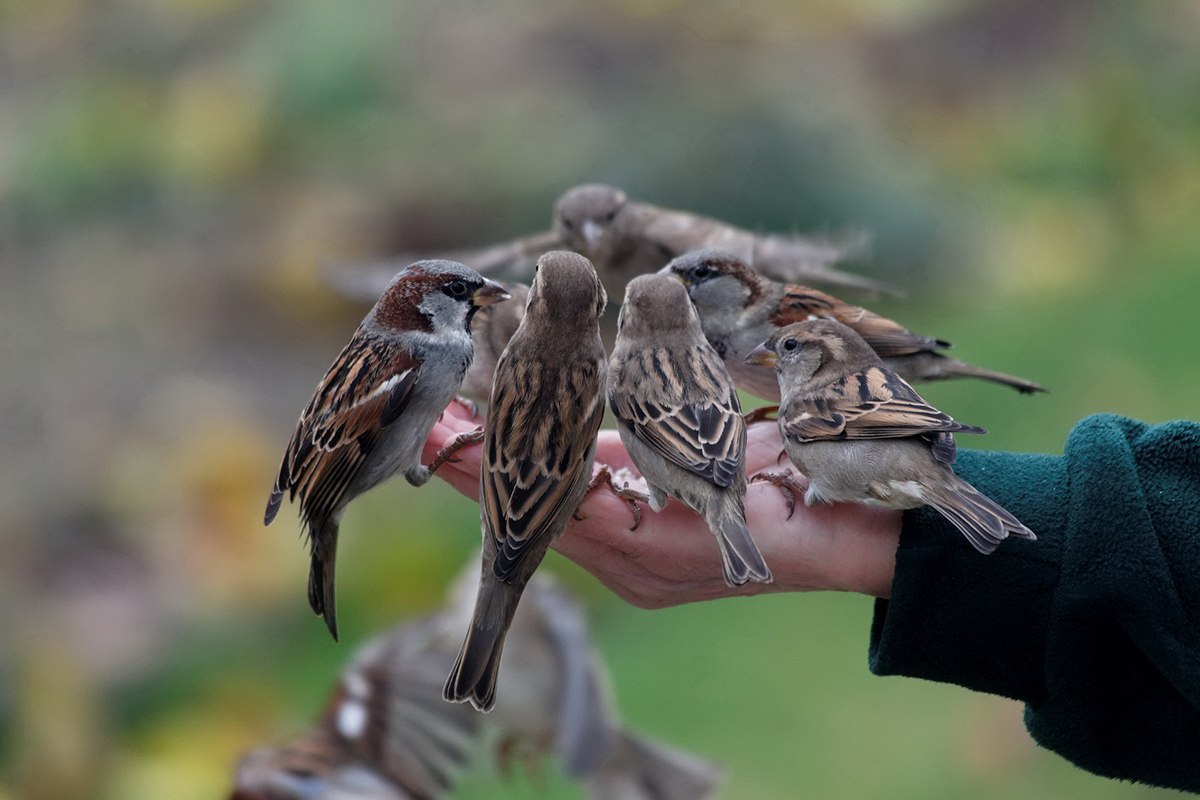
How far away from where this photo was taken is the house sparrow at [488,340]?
9.91 ft

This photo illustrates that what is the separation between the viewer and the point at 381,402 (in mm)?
2537

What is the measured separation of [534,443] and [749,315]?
2.73 feet

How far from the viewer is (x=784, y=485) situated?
8.65 ft

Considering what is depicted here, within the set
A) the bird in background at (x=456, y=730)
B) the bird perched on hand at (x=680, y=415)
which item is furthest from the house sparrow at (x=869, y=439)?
the bird in background at (x=456, y=730)

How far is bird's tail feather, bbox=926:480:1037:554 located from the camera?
220 cm

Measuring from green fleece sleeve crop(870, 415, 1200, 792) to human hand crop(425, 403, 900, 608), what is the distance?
3.9 inches

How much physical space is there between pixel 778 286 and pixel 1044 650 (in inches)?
43.8

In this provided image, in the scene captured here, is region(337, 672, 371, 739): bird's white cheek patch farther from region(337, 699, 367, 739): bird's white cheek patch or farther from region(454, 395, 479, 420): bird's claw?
region(454, 395, 479, 420): bird's claw

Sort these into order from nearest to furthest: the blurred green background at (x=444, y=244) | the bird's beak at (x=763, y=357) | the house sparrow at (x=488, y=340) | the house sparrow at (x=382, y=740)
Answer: the bird's beak at (x=763, y=357)
the house sparrow at (x=488, y=340)
the house sparrow at (x=382, y=740)
the blurred green background at (x=444, y=244)

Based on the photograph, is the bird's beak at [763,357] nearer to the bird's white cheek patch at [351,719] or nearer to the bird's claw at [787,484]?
the bird's claw at [787,484]

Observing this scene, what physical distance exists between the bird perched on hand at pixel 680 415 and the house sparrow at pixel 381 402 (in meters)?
0.27

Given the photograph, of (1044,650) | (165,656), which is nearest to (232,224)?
(165,656)

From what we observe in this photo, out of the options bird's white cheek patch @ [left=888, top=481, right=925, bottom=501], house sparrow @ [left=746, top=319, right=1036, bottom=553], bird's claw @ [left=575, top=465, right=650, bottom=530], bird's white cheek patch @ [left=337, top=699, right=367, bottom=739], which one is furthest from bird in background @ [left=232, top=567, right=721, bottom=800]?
bird's white cheek patch @ [left=888, top=481, right=925, bottom=501]

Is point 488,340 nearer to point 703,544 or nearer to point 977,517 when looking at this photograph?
point 703,544
